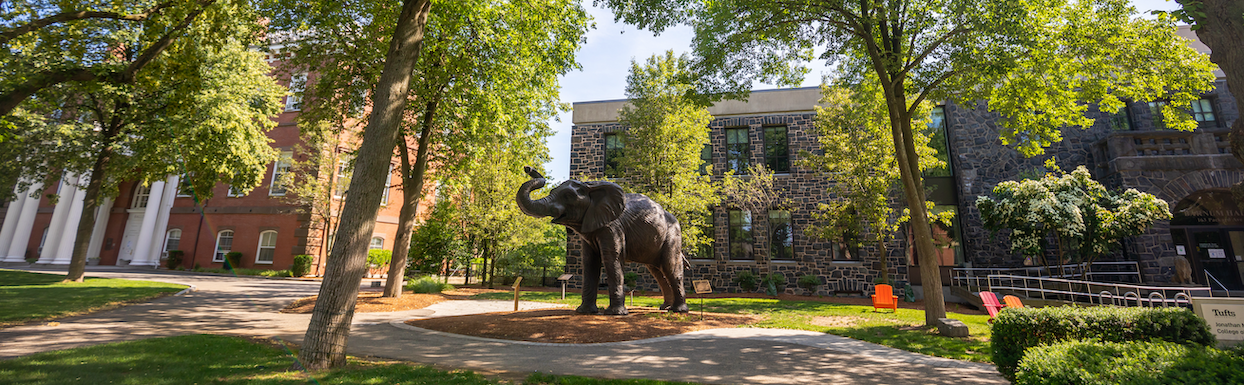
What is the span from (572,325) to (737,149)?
49.2 ft

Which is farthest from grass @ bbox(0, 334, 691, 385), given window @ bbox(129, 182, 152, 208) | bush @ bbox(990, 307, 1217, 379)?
window @ bbox(129, 182, 152, 208)

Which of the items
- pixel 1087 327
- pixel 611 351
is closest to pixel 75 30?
pixel 611 351

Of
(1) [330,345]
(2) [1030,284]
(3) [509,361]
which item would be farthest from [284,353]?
(2) [1030,284]

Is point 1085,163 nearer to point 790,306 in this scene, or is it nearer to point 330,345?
point 790,306

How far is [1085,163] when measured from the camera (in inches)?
683

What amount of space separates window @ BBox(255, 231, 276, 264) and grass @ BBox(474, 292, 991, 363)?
641 inches

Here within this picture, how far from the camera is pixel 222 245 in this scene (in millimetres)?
24875

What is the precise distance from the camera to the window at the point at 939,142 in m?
18.8

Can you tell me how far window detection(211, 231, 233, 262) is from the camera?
24.7m

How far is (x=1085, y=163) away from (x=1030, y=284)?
582 cm

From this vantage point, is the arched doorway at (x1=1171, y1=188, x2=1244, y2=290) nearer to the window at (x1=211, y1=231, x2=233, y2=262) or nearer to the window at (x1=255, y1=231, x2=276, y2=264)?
the window at (x1=255, y1=231, x2=276, y2=264)

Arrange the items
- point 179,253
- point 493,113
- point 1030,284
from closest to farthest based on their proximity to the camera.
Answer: point 493,113
point 1030,284
point 179,253

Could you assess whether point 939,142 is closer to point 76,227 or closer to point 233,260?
point 233,260

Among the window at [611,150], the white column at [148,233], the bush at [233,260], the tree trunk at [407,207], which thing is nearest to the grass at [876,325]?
the tree trunk at [407,207]
